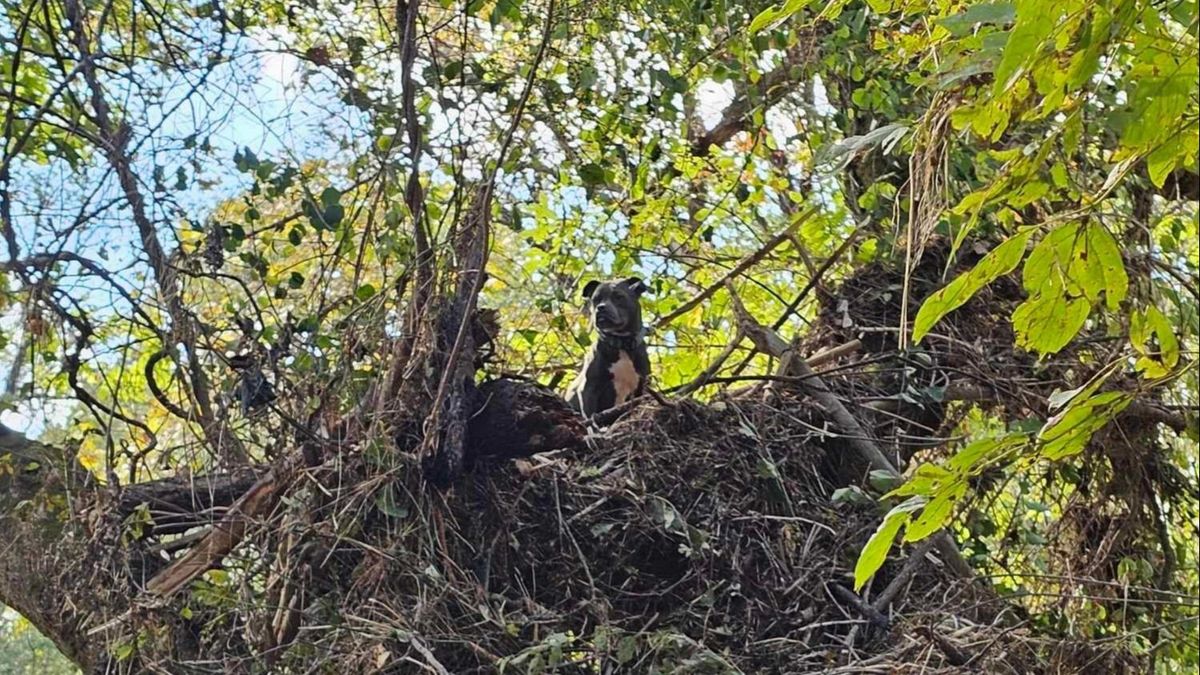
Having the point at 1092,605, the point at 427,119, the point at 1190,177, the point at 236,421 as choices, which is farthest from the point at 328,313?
the point at 1190,177

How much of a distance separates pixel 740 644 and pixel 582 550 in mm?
655

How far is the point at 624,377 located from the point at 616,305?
388mm

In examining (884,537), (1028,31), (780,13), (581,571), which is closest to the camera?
(1028,31)

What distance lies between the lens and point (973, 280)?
220 cm

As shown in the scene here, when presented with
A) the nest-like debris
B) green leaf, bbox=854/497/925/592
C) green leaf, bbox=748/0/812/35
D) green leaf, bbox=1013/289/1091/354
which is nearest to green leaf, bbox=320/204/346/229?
the nest-like debris

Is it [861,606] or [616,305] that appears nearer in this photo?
[861,606]

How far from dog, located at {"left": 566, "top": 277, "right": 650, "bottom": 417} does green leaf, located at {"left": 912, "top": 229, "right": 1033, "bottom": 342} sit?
Result: 458cm

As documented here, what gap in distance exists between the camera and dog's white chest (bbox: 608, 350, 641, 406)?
6.82 metres

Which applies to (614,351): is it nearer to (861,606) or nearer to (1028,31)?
(861,606)

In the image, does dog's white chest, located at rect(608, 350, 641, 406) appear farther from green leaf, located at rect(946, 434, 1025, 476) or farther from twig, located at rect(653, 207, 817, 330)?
green leaf, located at rect(946, 434, 1025, 476)

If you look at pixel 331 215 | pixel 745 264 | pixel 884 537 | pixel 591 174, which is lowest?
pixel 884 537

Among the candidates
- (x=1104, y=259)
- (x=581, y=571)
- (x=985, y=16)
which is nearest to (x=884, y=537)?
(x=1104, y=259)

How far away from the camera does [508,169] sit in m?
4.77

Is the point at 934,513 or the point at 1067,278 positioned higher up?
the point at 1067,278
